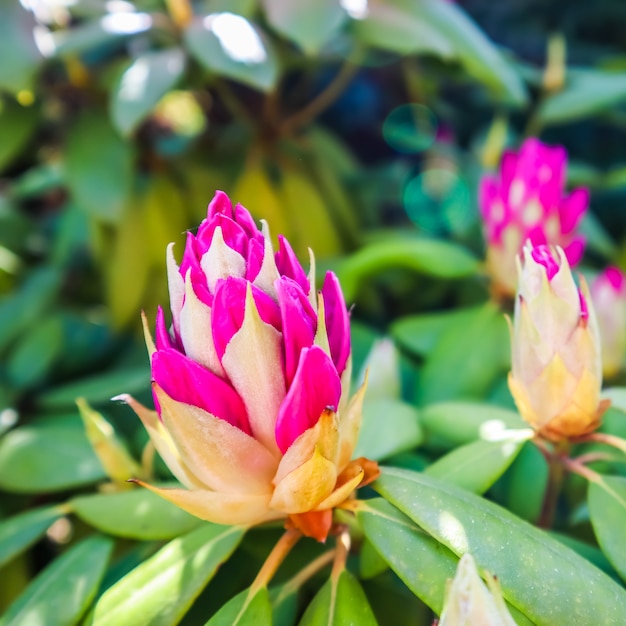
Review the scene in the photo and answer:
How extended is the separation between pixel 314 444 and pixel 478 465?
0.21 metres

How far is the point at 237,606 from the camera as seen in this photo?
0.52m

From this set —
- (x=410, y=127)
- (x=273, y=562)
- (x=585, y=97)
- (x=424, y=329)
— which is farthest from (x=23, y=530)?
(x=410, y=127)

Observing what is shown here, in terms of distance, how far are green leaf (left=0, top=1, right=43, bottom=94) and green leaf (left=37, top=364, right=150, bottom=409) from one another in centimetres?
48

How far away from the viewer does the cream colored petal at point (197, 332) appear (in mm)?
462

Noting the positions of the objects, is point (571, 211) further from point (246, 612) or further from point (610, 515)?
point (246, 612)

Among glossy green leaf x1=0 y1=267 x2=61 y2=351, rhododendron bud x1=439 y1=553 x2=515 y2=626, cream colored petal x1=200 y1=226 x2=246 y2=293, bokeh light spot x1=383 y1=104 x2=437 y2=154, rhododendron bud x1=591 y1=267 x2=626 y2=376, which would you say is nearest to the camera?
rhododendron bud x1=439 y1=553 x2=515 y2=626

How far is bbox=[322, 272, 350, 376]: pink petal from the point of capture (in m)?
0.51

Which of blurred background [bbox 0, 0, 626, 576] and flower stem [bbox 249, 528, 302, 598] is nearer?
flower stem [bbox 249, 528, 302, 598]

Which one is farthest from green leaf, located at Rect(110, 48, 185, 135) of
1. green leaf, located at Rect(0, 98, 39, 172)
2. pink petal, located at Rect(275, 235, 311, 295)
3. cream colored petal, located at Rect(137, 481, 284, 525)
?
cream colored petal, located at Rect(137, 481, 284, 525)

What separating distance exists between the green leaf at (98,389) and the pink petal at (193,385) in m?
0.47

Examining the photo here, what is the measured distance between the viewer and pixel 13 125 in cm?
120

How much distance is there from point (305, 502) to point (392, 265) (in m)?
0.64

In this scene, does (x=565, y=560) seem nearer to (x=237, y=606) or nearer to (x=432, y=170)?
(x=237, y=606)

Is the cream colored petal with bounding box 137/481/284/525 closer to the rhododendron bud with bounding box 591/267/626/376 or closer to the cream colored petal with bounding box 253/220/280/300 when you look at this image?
the cream colored petal with bounding box 253/220/280/300
